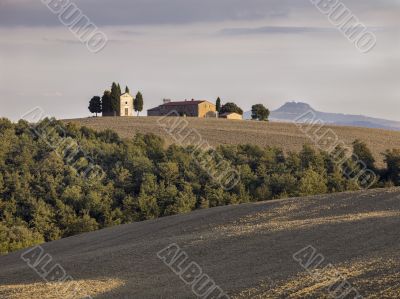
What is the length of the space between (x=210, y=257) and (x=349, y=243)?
4421mm

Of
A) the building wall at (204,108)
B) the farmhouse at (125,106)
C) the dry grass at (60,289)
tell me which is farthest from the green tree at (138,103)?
the dry grass at (60,289)

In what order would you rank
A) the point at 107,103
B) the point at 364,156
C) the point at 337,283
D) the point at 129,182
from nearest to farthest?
the point at 337,283, the point at 129,182, the point at 364,156, the point at 107,103

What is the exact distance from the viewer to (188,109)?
111 metres

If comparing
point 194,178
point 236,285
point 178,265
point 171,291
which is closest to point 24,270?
point 178,265

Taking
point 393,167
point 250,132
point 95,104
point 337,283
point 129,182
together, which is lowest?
point 337,283

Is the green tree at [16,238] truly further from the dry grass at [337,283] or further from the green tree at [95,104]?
the green tree at [95,104]

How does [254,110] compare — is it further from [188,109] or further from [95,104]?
[95,104]

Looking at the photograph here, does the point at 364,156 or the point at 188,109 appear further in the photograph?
the point at 188,109

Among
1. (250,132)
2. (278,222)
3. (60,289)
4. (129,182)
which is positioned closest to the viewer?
(60,289)

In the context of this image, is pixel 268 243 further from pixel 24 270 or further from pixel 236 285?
pixel 24 270

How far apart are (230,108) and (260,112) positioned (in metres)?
5.10

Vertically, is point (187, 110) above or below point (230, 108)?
below

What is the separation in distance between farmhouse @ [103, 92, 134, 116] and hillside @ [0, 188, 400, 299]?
7620 centimetres

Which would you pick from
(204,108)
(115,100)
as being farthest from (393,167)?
(115,100)
